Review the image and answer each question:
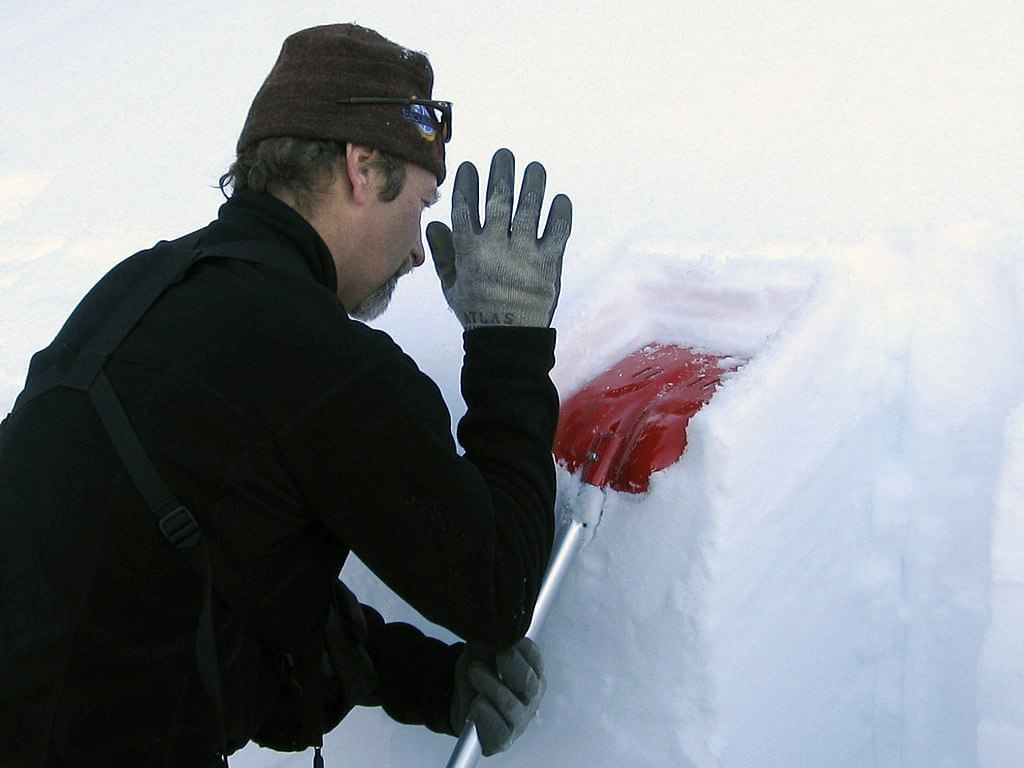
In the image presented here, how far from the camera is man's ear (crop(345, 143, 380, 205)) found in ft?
3.17

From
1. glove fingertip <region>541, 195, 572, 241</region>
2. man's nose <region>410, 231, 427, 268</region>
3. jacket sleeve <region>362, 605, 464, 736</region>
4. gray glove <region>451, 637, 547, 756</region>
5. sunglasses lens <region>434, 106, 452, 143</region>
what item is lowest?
jacket sleeve <region>362, 605, 464, 736</region>

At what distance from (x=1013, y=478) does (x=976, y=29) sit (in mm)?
1074

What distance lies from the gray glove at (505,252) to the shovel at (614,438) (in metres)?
0.20

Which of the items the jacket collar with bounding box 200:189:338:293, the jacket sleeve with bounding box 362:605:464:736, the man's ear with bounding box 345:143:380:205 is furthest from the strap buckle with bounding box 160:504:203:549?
the jacket sleeve with bounding box 362:605:464:736

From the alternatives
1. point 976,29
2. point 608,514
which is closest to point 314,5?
point 976,29

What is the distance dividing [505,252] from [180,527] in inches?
17.1

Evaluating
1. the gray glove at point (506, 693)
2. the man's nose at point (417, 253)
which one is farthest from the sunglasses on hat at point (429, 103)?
the gray glove at point (506, 693)

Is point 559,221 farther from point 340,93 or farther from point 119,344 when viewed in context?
point 119,344

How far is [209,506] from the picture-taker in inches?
30.8

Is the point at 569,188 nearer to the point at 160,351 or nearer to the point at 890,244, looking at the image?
the point at 890,244

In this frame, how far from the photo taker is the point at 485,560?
84 centimetres

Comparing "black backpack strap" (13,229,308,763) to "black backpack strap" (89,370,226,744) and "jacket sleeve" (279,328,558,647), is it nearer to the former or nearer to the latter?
"black backpack strap" (89,370,226,744)

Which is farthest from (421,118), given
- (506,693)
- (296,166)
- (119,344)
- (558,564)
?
(506,693)

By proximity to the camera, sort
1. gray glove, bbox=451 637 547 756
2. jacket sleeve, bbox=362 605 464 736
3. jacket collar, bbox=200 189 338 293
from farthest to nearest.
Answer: jacket sleeve, bbox=362 605 464 736, gray glove, bbox=451 637 547 756, jacket collar, bbox=200 189 338 293
